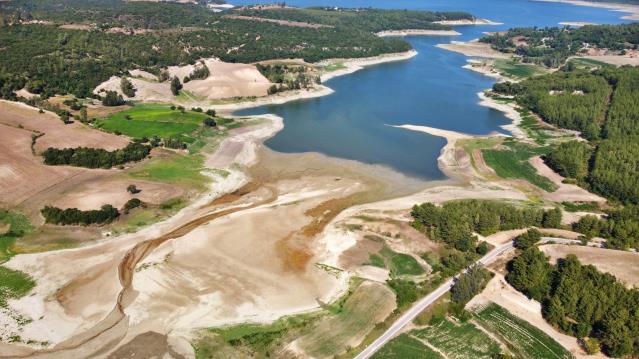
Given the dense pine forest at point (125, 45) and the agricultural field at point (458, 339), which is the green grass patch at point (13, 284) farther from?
the dense pine forest at point (125, 45)

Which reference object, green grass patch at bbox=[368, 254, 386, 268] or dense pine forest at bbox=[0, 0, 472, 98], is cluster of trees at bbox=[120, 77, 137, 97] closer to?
dense pine forest at bbox=[0, 0, 472, 98]

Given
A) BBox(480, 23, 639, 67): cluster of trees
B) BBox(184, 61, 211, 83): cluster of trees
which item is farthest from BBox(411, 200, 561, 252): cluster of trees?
BBox(480, 23, 639, 67): cluster of trees

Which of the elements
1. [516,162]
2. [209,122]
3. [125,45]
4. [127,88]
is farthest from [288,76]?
[516,162]

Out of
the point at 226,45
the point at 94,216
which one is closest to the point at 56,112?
the point at 94,216

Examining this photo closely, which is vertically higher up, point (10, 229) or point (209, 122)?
point (209, 122)

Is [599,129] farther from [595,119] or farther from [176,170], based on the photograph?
[176,170]

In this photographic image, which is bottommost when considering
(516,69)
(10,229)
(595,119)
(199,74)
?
(10,229)
